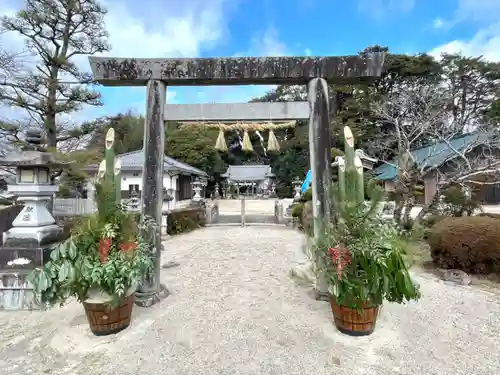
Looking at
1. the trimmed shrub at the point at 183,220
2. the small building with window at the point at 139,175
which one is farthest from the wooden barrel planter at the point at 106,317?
the small building with window at the point at 139,175

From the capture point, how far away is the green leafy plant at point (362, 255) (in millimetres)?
2754

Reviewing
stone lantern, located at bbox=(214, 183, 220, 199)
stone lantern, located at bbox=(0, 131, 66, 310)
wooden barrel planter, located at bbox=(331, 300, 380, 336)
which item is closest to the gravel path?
wooden barrel planter, located at bbox=(331, 300, 380, 336)

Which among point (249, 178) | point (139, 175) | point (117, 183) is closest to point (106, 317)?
point (117, 183)

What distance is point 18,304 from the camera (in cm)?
404

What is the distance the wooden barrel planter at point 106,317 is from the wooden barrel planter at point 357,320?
221cm

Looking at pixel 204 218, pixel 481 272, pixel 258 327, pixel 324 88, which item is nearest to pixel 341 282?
pixel 258 327

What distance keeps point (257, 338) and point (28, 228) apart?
4.10 meters

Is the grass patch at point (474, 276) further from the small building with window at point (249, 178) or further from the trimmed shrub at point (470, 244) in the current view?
the small building with window at point (249, 178)

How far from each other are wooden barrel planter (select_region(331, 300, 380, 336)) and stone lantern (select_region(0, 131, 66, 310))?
408cm

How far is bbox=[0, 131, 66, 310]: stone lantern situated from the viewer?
404cm

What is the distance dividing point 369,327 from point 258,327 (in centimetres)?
114

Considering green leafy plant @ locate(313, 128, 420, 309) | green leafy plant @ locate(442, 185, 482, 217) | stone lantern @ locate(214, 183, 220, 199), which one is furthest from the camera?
stone lantern @ locate(214, 183, 220, 199)

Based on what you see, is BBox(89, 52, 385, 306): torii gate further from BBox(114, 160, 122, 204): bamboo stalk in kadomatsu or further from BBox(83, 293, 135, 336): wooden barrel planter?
BBox(83, 293, 135, 336): wooden barrel planter

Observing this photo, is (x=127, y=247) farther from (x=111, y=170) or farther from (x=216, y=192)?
(x=216, y=192)
